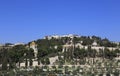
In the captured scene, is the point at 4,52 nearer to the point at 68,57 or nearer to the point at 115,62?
the point at 68,57

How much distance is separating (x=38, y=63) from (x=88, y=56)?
999 cm

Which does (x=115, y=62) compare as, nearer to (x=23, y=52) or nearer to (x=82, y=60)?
(x=82, y=60)

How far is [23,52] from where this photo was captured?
5884 centimetres

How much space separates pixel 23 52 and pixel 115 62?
15.3 meters

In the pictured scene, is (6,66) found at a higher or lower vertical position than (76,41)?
lower

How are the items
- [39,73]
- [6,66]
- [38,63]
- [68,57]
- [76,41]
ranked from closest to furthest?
[39,73] → [6,66] → [38,63] → [68,57] → [76,41]

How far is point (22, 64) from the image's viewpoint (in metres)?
52.2

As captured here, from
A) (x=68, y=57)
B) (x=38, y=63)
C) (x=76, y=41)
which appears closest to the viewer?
(x=38, y=63)

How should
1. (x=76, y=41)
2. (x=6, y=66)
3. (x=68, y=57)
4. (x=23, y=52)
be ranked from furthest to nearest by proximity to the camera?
(x=76, y=41) → (x=23, y=52) → (x=68, y=57) → (x=6, y=66)

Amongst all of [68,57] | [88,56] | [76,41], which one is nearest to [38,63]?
[68,57]

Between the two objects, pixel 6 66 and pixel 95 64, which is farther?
pixel 95 64

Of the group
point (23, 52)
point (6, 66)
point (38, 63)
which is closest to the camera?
point (6, 66)

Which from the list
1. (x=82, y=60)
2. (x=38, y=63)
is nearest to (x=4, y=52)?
(x=38, y=63)

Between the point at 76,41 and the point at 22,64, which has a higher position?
the point at 76,41
